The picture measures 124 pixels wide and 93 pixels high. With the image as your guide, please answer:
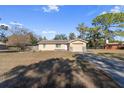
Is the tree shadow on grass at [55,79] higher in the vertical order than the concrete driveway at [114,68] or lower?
higher

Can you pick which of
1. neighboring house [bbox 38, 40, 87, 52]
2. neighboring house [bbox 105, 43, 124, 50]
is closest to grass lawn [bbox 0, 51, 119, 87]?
neighboring house [bbox 38, 40, 87, 52]

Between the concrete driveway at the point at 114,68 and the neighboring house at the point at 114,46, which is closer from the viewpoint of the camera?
the concrete driveway at the point at 114,68

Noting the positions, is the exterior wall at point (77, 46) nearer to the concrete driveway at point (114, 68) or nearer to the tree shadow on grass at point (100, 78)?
the concrete driveway at point (114, 68)

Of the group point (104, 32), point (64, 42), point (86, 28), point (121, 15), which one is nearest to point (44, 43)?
point (64, 42)

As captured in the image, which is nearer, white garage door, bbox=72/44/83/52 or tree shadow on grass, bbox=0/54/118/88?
tree shadow on grass, bbox=0/54/118/88

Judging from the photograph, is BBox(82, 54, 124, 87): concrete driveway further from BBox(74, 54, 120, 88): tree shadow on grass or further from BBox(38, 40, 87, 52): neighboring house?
BBox(38, 40, 87, 52): neighboring house

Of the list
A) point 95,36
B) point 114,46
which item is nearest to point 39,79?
point 95,36

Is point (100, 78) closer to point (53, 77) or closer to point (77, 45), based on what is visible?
point (53, 77)

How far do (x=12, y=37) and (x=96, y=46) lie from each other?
21.9 metres

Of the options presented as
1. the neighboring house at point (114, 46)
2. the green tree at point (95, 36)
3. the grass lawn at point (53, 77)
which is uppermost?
the green tree at point (95, 36)

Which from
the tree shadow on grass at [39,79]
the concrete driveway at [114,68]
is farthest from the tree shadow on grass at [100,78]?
the tree shadow on grass at [39,79]

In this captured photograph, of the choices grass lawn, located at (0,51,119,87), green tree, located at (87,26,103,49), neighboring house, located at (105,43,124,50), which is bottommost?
neighboring house, located at (105,43,124,50)
